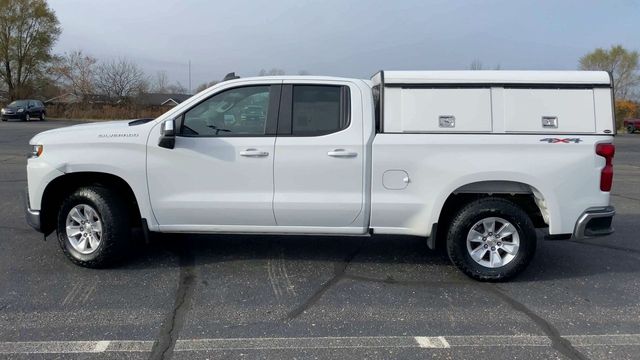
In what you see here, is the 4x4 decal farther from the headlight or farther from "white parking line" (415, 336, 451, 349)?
the headlight

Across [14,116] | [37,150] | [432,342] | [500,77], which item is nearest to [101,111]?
[14,116]

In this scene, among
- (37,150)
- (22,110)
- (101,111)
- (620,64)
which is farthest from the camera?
(620,64)

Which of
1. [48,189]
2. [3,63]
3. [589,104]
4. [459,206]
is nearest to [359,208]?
[459,206]

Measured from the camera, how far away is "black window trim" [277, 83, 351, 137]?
4.68 metres

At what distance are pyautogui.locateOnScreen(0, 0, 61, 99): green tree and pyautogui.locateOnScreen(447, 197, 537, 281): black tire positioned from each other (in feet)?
179

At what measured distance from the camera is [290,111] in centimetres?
474

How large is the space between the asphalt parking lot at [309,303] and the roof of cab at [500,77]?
6.14ft

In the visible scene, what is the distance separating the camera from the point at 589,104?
4504mm

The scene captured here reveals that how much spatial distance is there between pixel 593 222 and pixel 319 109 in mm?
2747

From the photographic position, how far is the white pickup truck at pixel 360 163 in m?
4.51

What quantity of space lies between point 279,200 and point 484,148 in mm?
1924

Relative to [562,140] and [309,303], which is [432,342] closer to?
[309,303]

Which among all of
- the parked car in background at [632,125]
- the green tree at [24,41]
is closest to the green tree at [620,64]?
the parked car in background at [632,125]

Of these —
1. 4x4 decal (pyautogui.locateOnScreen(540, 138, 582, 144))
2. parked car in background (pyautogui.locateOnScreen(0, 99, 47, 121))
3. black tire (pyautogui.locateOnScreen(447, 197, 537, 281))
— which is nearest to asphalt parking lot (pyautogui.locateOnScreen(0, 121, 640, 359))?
black tire (pyautogui.locateOnScreen(447, 197, 537, 281))
